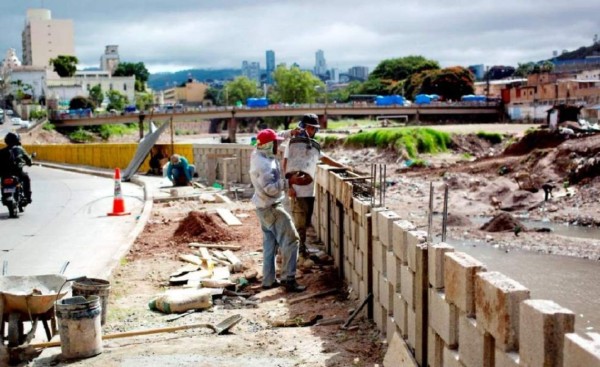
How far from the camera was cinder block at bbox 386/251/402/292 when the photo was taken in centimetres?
650

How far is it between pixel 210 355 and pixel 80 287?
171cm

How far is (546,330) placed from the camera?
3559 millimetres

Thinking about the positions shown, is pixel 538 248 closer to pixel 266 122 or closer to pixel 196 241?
pixel 196 241

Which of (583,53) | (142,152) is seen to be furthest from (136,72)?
(142,152)

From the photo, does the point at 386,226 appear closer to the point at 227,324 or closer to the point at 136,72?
the point at 227,324

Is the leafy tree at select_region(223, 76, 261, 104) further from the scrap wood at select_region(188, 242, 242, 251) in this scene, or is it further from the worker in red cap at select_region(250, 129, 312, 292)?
the worker in red cap at select_region(250, 129, 312, 292)

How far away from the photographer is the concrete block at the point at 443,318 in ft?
16.5

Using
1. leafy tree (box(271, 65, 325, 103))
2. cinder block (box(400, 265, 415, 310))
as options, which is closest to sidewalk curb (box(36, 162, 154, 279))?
cinder block (box(400, 265, 415, 310))

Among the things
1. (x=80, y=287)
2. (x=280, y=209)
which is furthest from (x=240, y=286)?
(x=80, y=287)

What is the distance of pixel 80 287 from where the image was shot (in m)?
7.60

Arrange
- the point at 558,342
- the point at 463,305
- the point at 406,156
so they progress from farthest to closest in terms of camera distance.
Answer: the point at 406,156
the point at 463,305
the point at 558,342

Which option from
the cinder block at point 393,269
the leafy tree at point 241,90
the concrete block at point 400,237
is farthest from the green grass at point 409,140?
the leafy tree at point 241,90

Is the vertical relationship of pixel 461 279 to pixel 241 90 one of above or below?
below

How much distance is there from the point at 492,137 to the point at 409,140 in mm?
9283
